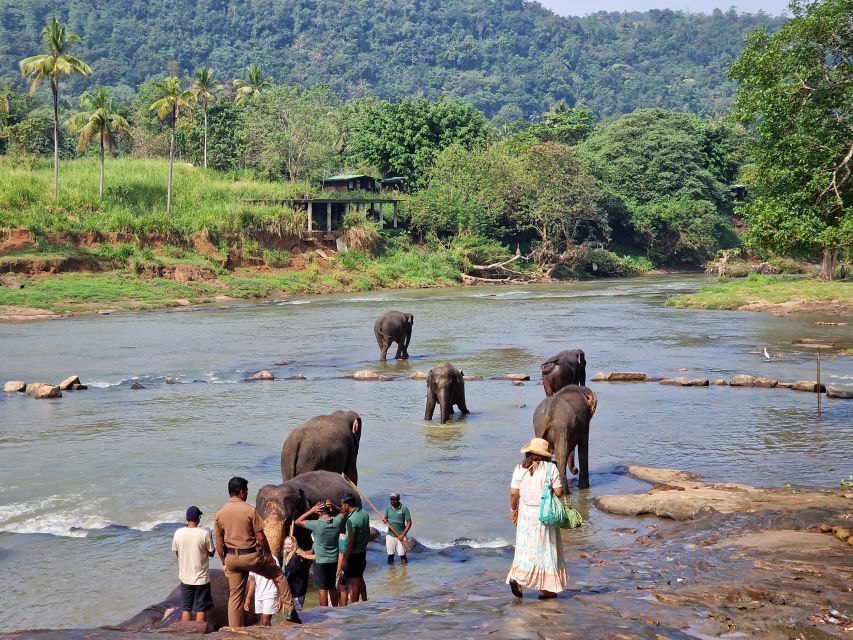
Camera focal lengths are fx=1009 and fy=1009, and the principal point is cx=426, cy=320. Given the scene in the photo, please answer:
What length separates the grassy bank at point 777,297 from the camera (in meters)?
37.8

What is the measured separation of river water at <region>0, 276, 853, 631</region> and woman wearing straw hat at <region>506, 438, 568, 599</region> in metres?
1.83

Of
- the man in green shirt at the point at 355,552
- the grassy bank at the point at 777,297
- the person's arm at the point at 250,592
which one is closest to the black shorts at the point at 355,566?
the man in green shirt at the point at 355,552

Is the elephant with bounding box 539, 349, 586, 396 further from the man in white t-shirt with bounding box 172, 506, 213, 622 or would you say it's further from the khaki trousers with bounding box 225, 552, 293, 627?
the man in white t-shirt with bounding box 172, 506, 213, 622

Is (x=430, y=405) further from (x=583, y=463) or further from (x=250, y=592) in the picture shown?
(x=250, y=592)

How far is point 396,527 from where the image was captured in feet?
33.4

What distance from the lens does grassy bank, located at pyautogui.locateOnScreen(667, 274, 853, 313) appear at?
1489 inches

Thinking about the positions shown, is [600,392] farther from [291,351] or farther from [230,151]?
[230,151]

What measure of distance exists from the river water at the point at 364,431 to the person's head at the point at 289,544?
3.33ft

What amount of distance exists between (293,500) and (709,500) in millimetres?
5139

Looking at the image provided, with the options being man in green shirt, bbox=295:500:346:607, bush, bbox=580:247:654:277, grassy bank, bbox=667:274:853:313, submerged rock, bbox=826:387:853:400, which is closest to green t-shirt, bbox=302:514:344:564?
man in green shirt, bbox=295:500:346:607

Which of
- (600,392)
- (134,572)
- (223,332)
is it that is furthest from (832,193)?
(223,332)

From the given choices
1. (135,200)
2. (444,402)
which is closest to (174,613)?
(444,402)

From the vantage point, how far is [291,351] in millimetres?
28750

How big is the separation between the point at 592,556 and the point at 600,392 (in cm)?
1099
